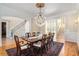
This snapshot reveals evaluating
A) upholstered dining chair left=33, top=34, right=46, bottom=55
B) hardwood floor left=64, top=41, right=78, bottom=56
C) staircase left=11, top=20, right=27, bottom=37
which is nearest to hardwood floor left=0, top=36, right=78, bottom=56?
hardwood floor left=64, top=41, right=78, bottom=56

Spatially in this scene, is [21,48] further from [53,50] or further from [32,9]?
[32,9]

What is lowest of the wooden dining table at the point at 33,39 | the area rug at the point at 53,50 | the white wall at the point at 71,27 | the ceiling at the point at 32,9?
the area rug at the point at 53,50

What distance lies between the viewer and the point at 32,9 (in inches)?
63.4

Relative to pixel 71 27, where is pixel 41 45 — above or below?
below

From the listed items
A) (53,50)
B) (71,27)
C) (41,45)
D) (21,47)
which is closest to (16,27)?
(21,47)

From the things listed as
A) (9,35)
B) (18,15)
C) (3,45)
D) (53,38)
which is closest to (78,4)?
(53,38)

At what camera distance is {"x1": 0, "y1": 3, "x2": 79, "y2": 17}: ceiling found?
5.25 feet

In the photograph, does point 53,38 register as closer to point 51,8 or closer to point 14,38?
point 51,8

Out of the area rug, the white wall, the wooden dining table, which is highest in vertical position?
the white wall

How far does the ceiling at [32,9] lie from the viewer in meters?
1.60

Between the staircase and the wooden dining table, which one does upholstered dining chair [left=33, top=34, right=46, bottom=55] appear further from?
the staircase

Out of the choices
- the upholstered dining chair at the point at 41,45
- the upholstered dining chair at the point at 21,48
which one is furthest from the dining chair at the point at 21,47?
the upholstered dining chair at the point at 41,45

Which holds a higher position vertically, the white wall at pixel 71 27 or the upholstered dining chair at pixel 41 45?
the white wall at pixel 71 27

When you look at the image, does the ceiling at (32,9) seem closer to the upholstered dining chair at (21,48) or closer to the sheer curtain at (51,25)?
the sheer curtain at (51,25)
